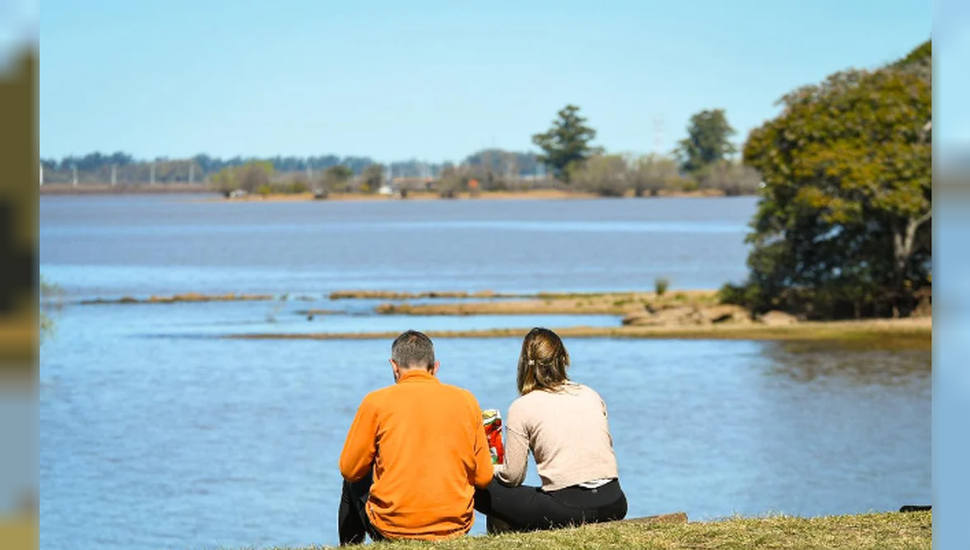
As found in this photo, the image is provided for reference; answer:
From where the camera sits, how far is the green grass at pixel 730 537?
683 centimetres

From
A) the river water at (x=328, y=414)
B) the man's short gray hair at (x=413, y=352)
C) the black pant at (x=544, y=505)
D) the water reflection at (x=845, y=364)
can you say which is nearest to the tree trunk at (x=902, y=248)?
the water reflection at (x=845, y=364)

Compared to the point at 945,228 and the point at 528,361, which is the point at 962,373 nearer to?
the point at 945,228

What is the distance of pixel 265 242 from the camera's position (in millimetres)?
124688

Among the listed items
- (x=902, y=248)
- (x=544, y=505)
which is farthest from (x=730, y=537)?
(x=902, y=248)

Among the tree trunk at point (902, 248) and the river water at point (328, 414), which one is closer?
the river water at point (328, 414)

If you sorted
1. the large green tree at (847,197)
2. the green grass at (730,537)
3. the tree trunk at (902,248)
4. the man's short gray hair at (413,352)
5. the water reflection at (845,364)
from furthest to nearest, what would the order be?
the tree trunk at (902,248) → the large green tree at (847,197) → the water reflection at (845,364) → the green grass at (730,537) → the man's short gray hair at (413,352)

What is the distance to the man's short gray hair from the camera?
22.0 ft

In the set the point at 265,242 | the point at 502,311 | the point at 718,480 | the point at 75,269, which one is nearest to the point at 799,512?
the point at 718,480

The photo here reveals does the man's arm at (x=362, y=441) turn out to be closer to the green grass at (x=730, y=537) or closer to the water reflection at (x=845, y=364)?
the green grass at (x=730, y=537)

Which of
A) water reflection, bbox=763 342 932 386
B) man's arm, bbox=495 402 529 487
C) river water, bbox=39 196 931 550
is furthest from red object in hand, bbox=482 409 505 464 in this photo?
water reflection, bbox=763 342 932 386

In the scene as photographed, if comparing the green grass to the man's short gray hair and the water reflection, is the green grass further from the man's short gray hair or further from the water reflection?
the water reflection

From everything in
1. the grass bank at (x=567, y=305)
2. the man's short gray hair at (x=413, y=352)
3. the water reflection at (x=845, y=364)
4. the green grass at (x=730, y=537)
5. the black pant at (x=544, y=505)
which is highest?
the man's short gray hair at (x=413, y=352)

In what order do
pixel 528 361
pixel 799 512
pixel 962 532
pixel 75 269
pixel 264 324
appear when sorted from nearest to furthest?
pixel 962 532
pixel 528 361
pixel 799 512
pixel 264 324
pixel 75 269

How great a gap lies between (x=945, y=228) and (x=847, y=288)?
40.1 meters
